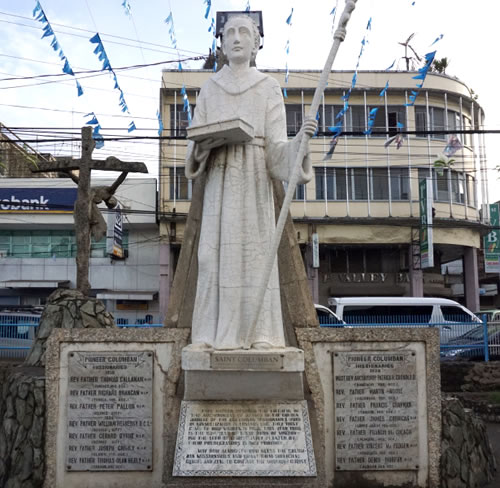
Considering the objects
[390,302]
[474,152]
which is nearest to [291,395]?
[390,302]

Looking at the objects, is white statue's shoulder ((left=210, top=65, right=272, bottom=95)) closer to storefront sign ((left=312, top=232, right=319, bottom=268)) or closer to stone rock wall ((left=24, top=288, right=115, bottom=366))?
stone rock wall ((left=24, top=288, right=115, bottom=366))

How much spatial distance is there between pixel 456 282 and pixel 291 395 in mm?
24397

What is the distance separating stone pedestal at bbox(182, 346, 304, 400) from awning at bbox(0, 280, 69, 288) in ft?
66.2

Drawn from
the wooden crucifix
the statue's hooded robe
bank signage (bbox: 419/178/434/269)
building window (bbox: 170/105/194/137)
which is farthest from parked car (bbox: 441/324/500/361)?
building window (bbox: 170/105/194/137)

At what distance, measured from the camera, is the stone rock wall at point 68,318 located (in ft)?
25.8

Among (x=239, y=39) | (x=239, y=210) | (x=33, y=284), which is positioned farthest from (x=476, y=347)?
(x=33, y=284)

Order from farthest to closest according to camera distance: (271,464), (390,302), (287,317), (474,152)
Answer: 1. (474,152)
2. (390,302)
3. (287,317)
4. (271,464)

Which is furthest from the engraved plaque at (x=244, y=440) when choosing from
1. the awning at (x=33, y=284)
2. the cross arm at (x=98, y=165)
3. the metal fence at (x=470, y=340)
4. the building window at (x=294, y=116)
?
the awning at (x=33, y=284)

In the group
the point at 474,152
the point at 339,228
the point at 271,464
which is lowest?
the point at 271,464

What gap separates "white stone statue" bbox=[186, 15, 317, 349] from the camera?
520 cm

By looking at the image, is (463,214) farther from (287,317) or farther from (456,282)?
(287,317)

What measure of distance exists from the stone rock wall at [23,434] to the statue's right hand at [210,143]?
2741 mm

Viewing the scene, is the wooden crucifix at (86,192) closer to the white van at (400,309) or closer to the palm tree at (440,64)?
the white van at (400,309)

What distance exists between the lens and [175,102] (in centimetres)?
2259
